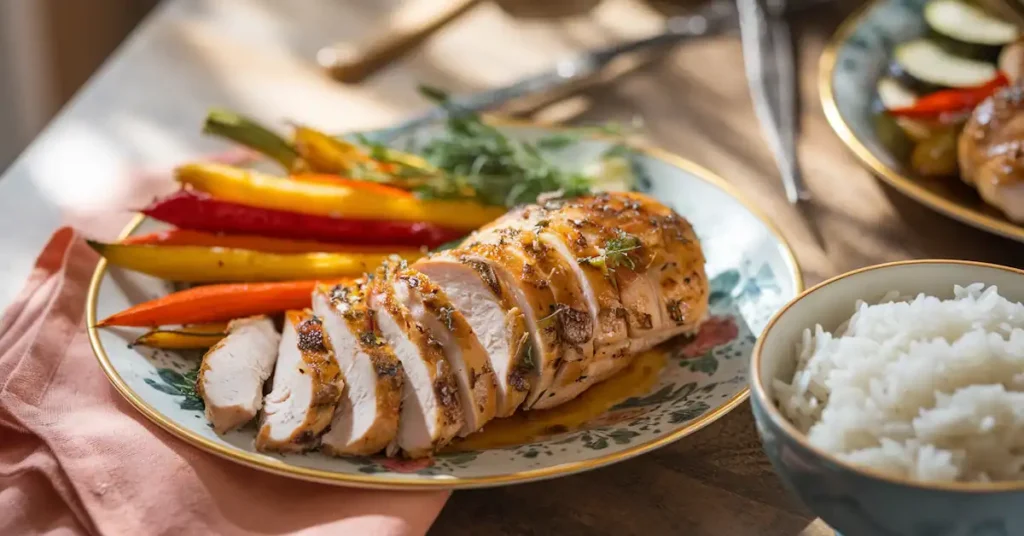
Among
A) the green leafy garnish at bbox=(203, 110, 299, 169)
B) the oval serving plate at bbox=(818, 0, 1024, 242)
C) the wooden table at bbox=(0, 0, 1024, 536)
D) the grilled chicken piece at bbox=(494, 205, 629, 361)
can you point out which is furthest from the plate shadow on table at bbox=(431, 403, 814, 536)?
the green leafy garnish at bbox=(203, 110, 299, 169)

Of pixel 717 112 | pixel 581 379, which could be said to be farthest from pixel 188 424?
pixel 717 112

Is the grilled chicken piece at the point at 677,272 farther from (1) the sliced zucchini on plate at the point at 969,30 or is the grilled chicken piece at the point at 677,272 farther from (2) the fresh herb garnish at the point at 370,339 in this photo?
(1) the sliced zucchini on plate at the point at 969,30

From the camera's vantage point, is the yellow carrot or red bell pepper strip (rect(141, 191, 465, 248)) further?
the yellow carrot

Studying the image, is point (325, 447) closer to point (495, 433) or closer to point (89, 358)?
point (495, 433)

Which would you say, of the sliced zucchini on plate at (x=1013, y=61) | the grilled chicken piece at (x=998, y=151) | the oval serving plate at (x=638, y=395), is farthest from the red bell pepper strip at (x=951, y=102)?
the oval serving plate at (x=638, y=395)

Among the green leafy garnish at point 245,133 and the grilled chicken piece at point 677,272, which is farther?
the green leafy garnish at point 245,133

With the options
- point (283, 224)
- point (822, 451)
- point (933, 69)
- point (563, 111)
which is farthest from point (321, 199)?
point (933, 69)

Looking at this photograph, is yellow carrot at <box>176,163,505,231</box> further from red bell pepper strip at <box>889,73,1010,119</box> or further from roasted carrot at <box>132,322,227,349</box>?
red bell pepper strip at <box>889,73,1010,119</box>
